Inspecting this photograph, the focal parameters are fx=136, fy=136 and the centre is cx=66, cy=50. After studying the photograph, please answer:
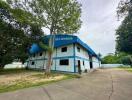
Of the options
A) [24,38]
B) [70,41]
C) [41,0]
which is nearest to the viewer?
[41,0]

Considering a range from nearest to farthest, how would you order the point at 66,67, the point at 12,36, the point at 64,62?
the point at 66,67, the point at 64,62, the point at 12,36

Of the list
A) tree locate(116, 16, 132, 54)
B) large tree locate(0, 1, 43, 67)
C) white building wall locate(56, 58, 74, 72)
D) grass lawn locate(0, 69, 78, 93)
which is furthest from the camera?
large tree locate(0, 1, 43, 67)

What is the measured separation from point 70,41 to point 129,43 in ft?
28.7

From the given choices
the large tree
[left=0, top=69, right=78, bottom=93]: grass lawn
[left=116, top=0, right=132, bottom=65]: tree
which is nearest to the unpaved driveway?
[left=0, top=69, right=78, bottom=93]: grass lawn

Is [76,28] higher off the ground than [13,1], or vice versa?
[13,1]

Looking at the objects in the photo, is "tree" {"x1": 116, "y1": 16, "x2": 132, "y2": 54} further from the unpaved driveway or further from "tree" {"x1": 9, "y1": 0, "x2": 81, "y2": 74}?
the unpaved driveway

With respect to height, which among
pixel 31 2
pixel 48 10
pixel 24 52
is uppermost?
pixel 31 2

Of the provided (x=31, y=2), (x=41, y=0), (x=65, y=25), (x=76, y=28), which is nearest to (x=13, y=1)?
(x=31, y=2)

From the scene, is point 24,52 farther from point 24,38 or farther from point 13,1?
point 13,1

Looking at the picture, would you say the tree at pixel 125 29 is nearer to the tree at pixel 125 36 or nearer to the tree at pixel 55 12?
the tree at pixel 125 36

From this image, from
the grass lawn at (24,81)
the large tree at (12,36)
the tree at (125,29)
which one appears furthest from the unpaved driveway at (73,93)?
the large tree at (12,36)

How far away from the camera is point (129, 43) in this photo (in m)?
20.0

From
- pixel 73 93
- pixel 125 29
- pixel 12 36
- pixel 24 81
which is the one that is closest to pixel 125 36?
pixel 125 29

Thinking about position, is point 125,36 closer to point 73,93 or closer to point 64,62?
point 64,62
